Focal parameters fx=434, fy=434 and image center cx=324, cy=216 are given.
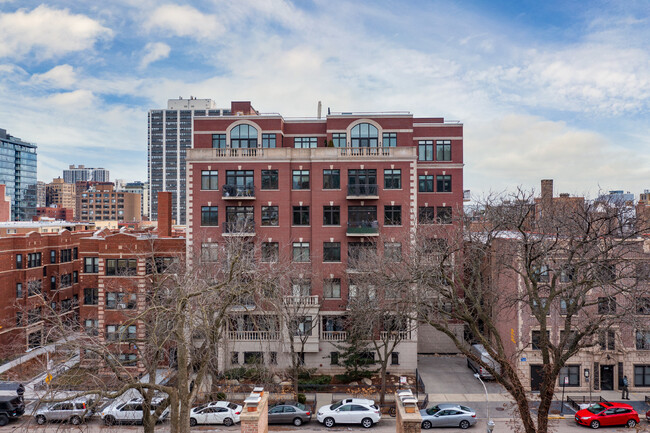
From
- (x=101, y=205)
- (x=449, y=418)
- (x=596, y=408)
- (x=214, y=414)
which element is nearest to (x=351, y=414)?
(x=449, y=418)

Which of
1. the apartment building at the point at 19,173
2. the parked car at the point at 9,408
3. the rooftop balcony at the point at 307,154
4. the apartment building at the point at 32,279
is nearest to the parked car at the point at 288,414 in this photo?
the parked car at the point at 9,408

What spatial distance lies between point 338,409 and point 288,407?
3124 millimetres

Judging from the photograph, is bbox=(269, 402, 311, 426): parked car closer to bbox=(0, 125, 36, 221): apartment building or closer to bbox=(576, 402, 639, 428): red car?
bbox=(576, 402, 639, 428): red car

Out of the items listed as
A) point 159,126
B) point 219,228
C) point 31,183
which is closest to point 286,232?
point 219,228

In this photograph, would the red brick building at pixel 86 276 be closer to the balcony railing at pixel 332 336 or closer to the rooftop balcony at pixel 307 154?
the rooftop balcony at pixel 307 154

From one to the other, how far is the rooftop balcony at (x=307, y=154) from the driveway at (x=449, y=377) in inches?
702

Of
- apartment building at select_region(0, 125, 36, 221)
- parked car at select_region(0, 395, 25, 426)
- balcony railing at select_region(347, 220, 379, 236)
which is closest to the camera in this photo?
parked car at select_region(0, 395, 25, 426)

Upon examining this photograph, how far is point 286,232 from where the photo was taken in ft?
121

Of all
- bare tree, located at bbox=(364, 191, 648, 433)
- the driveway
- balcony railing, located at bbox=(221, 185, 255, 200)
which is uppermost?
balcony railing, located at bbox=(221, 185, 255, 200)

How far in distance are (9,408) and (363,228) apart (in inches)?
1066

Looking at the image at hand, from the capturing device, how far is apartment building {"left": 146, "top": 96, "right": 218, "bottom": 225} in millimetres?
183500

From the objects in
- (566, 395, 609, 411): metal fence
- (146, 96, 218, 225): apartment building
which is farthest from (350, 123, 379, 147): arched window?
(146, 96, 218, 225): apartment building

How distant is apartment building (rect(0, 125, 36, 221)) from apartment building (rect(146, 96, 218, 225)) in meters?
50.2

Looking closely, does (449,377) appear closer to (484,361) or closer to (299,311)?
(484,361)
